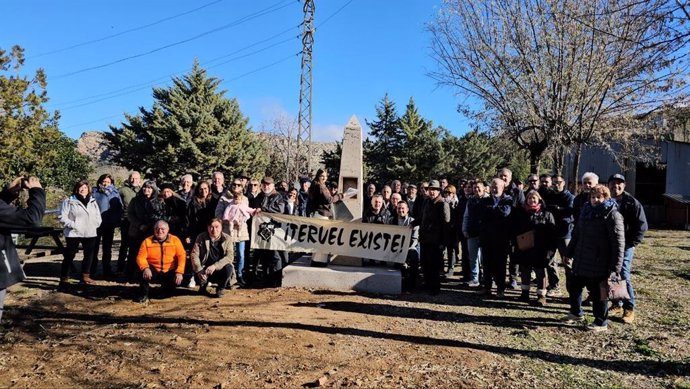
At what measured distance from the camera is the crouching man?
708cm

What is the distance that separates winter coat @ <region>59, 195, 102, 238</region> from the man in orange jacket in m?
1.45

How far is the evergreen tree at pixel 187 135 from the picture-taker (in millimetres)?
28672

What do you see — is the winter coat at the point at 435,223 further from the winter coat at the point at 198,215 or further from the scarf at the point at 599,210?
the winter coat at the point at 198,215

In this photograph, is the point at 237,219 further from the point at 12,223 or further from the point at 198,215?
the point at 12,223

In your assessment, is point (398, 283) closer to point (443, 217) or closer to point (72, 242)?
point (443, 217)

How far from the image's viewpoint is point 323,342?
505cm

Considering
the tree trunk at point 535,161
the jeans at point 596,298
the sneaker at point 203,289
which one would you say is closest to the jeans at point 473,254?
the jeans at point 596,298

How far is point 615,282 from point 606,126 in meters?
10.1

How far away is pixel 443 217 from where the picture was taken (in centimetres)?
764

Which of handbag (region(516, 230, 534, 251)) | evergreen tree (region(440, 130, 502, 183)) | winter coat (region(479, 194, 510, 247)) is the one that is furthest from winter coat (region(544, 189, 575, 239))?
evergreen tree (region(440, 130, 502, 183))

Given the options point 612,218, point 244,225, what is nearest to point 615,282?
point 612,218

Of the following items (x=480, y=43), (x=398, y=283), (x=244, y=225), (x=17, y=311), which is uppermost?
(x=480, y=43)

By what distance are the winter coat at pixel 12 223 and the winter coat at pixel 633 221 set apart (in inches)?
266

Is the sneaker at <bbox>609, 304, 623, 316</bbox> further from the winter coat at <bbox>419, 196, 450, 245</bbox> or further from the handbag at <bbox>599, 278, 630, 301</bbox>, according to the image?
the winter coat at <bbox>419, 196, 450, 245</bbox>
